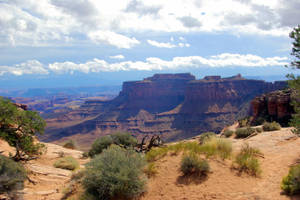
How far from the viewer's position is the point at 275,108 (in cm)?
3709

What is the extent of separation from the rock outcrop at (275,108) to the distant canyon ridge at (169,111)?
2403 inches

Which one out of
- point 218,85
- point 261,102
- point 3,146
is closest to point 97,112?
point 218,85

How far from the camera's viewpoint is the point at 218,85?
138 metres

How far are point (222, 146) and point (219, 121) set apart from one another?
357 ft

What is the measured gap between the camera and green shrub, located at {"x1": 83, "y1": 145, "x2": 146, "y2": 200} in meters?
8.57

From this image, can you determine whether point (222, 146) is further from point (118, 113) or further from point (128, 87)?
point (128, 87)

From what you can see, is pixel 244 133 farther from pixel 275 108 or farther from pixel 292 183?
pixel 275 108

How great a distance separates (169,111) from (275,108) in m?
115

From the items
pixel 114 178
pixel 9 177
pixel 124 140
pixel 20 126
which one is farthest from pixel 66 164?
pixel 114 178

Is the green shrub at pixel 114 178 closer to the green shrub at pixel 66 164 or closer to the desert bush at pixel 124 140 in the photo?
the green shrub at pixel 66 164

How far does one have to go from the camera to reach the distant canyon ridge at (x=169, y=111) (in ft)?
391

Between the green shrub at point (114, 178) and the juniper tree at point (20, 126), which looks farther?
the juniper tree at point (20, 126)

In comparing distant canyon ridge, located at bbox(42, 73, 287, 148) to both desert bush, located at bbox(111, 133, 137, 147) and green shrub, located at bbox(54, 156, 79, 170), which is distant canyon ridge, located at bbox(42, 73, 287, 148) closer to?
desert bush, located at bbox(111, 133, 137, 147)

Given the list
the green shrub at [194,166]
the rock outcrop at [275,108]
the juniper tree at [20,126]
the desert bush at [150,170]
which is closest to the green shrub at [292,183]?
the green shrub at [194,166]
